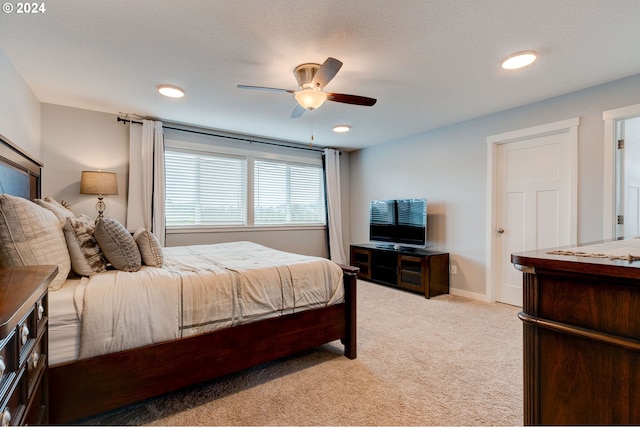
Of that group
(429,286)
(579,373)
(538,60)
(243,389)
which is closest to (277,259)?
(243,389)

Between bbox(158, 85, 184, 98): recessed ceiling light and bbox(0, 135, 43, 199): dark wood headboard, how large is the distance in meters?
1.23

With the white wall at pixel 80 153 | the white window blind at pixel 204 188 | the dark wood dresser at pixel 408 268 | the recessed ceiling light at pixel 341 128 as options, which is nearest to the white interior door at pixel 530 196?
the dark wood dresser at pixel 408 268

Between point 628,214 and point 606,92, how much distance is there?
Result: 1193mm

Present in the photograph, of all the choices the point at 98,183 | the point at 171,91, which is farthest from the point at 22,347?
the point at 98,183

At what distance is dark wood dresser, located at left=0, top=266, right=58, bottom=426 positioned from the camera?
697 millimetres

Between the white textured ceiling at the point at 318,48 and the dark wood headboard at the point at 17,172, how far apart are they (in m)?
0.75

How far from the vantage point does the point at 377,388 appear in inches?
75.4

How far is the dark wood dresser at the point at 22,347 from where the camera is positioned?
0.70 m

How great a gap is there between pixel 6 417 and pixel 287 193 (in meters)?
4.57

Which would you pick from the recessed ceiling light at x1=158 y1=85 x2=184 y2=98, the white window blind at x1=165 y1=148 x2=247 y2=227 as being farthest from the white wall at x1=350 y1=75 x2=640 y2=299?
the recessed ceiling light at x1=158 y1=85 x2=184 y2=98

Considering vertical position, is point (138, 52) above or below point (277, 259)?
above

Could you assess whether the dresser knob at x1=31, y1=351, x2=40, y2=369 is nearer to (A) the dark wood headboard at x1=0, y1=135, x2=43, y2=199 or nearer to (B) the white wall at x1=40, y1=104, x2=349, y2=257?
(A) the dark wood headboard at x1=0, y1=135, x2=43, y2=199

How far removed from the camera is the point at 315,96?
2.34 meters

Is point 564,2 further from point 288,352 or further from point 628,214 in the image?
point 288,352
